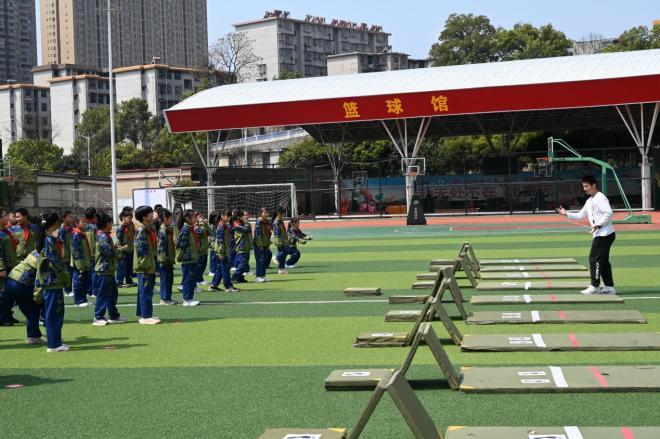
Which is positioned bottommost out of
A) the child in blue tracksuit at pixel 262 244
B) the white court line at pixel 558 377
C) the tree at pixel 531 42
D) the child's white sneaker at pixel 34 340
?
the child's white sneaker at pixel 34 340

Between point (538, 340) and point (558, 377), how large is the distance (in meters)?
2.01

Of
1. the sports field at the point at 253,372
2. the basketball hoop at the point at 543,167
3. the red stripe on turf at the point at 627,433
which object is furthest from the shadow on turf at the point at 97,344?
the basketball hoop at the point at 543,167

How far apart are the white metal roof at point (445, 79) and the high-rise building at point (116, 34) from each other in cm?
14034

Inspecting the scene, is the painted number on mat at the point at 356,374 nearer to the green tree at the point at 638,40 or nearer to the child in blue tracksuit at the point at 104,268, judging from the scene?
the child in blue tracksuit at the point at 104,268

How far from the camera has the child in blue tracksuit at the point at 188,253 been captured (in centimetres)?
1556

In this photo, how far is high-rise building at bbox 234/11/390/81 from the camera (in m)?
158

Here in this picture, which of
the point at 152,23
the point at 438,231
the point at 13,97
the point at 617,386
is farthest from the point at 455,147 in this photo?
the point at 152,23

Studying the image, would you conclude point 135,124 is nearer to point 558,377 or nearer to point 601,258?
point 601,258

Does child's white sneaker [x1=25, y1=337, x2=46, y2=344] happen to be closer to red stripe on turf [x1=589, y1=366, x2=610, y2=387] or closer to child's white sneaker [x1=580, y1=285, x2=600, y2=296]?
red stripe on turf [x1=589, y1=366, x2=610, y2=387]

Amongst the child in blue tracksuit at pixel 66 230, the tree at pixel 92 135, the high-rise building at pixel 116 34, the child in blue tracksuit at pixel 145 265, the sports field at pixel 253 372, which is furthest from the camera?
the high-rise building at pixel 116 34

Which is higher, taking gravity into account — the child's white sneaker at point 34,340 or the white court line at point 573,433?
the white court line at point 573,433

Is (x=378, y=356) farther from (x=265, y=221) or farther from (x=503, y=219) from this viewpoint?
(x=503, y=219)

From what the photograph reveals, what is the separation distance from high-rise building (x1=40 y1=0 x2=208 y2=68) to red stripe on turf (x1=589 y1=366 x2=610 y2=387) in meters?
187

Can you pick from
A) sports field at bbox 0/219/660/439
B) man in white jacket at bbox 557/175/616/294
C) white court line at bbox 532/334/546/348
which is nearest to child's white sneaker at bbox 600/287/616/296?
man in white jacket at bbox 557/175/616/294
